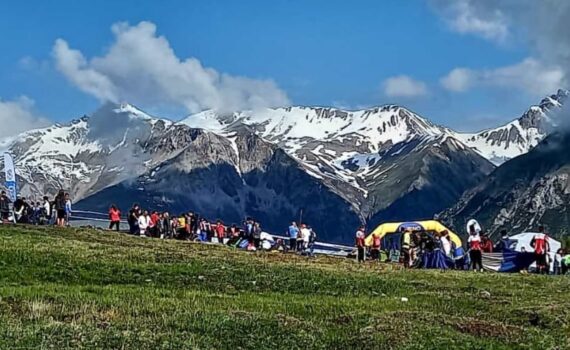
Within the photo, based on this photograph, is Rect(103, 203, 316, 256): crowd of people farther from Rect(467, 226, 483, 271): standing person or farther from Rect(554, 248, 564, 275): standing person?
Rect(554, 248, 564, 275): standing person

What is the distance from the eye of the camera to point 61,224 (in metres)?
78.9

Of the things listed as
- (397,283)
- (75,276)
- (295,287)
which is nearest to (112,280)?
(75,276)

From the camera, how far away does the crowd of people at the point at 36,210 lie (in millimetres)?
80250

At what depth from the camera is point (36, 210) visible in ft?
301

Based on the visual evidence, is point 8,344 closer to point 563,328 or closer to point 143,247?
point 563,328

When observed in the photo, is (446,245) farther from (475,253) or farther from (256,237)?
(256,237)

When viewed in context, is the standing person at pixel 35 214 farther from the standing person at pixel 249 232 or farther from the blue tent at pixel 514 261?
the blue tent at pixel 514 261

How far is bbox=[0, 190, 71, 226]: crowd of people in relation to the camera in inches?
3159

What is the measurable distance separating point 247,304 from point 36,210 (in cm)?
6272

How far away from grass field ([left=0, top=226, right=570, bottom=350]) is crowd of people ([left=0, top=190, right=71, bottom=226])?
2230cm

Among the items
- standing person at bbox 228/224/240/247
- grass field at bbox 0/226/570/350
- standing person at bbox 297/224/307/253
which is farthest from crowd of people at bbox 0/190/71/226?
grass field at bbox 0/226/570/350

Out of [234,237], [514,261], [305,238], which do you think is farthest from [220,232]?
[514,261]

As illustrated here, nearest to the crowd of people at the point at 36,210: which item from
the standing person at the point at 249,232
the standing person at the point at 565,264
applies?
the standing person at the point at 249,232

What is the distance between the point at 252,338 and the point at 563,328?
1148 centimetres
